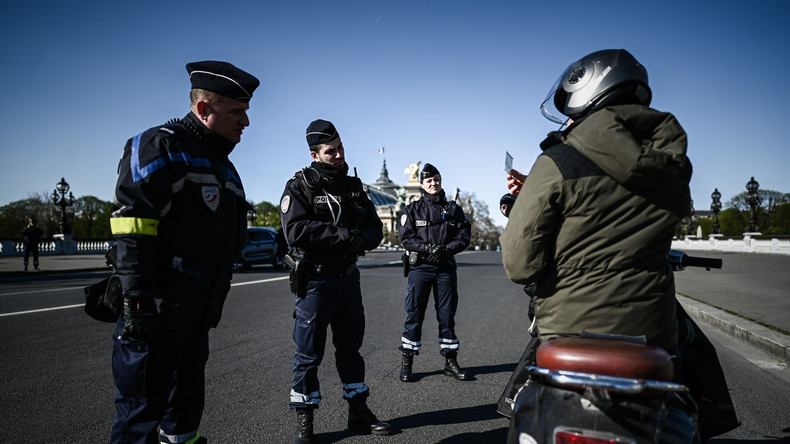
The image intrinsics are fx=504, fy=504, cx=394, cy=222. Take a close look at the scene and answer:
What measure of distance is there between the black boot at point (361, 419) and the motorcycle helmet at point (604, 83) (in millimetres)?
2491

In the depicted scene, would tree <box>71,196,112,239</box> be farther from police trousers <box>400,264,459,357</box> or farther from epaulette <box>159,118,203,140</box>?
epaulette <box>159,118,203,140</box>

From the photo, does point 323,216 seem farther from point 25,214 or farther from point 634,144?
point 25,214

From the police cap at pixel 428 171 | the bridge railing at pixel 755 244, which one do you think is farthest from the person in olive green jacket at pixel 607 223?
the bridge railing at pixel 755 244

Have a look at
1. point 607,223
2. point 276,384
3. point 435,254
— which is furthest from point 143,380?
point 435,254

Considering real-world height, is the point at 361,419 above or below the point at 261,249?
below

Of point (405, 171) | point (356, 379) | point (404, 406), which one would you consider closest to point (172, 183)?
point (356, 379)

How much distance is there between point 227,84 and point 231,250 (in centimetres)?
87

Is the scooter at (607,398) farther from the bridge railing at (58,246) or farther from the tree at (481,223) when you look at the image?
the tree at (481,223)

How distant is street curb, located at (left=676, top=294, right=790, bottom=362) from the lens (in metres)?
5.63

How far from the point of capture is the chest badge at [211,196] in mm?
2428

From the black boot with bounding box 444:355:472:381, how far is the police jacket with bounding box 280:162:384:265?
5.88ft

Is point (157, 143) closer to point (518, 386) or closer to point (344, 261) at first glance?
point (344, 261)

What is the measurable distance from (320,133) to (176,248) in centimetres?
167

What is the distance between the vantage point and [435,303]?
499cm
